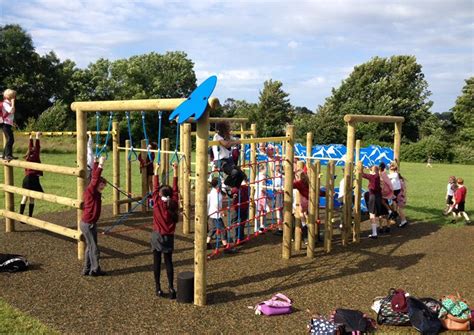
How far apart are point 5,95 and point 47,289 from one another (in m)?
3.99

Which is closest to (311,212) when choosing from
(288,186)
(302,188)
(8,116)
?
(302,188)

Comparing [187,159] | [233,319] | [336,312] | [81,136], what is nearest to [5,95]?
[81,136]

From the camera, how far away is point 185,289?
585cm

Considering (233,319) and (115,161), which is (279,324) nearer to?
(233,319)

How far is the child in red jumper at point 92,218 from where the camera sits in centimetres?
663

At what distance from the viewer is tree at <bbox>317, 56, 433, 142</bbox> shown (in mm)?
47219

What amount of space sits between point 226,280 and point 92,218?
2328mm

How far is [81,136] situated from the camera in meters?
7.49

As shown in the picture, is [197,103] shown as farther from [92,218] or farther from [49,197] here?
[49,197]

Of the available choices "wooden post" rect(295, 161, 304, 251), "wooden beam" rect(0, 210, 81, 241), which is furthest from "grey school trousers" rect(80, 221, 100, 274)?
"wooden post" rect(295, 161, 304, 251)

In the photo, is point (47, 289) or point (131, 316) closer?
point (131, 316)

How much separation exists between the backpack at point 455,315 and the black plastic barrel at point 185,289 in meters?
3.21

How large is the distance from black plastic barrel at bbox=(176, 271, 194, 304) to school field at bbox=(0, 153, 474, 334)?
0.14 meters

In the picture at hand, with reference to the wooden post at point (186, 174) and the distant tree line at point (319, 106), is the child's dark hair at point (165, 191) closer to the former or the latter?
the wooden post at point (186, 174)
